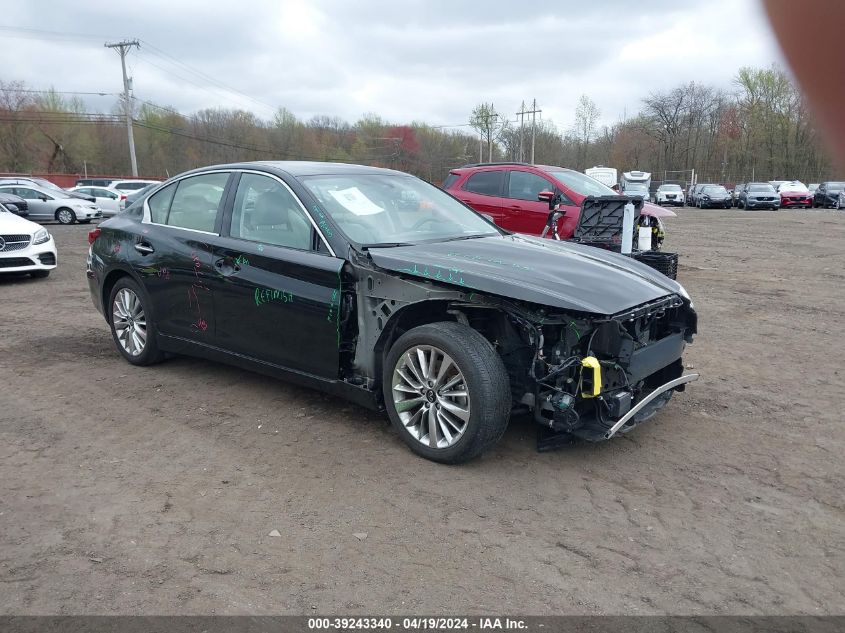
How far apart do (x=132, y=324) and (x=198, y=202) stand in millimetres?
1269

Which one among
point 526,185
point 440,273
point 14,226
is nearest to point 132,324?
point 440,273

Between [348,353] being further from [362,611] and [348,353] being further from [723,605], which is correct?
[723,605]

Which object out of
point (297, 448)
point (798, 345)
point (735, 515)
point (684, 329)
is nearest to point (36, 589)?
point (297, 448)

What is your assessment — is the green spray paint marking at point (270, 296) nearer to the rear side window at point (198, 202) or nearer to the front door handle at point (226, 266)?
the front door handle at point (226, 266)

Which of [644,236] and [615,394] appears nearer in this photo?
[615,394]

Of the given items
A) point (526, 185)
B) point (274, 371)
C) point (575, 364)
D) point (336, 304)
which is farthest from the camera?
point (526, 185)

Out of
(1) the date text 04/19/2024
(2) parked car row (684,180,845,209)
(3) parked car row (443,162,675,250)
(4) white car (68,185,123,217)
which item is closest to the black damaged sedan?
(1) the date text 04/19/2024

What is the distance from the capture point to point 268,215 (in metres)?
4.72

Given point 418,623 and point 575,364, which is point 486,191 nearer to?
point 575,364

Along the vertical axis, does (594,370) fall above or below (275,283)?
below

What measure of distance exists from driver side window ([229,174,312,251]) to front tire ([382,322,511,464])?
1.06 m

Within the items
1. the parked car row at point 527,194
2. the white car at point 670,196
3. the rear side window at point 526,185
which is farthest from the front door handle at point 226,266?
the white car at point 670,196

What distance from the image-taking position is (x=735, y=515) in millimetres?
3359

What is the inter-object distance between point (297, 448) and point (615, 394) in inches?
→ 74.4
